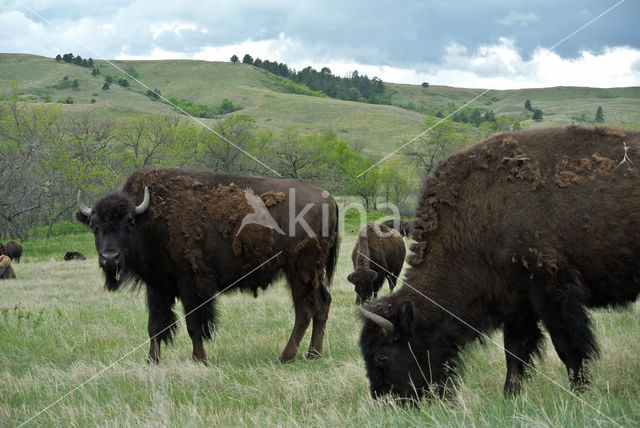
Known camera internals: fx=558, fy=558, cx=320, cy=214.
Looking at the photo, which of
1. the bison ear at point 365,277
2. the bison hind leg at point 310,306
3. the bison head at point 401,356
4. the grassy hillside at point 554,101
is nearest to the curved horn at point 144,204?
the bison hind leg at point 310,306

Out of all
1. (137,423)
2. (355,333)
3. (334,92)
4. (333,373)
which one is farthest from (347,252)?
(334,92)

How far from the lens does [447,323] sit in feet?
16.2

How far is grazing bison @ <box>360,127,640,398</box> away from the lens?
4699 mm

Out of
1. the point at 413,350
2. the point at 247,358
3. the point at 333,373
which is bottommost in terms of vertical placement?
the point at 247,358

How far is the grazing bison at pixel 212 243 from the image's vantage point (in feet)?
24.8

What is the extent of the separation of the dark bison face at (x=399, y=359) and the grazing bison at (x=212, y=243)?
2.84 meters

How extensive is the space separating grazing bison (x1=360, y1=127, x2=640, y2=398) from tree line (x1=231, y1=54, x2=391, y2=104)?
166928 millimetres

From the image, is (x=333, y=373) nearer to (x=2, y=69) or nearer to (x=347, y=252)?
(x=347, y=252)

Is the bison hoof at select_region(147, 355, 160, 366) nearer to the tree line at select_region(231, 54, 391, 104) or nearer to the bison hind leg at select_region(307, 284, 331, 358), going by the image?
the bison hind leg at select_region(307, 284, 331, 358)

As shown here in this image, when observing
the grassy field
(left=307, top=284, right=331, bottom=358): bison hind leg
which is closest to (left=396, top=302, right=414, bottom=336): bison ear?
the grassy field

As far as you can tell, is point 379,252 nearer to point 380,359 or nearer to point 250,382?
point 250,382

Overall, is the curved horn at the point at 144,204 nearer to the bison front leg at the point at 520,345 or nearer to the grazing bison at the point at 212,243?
the grazing bison at the point at 212,243

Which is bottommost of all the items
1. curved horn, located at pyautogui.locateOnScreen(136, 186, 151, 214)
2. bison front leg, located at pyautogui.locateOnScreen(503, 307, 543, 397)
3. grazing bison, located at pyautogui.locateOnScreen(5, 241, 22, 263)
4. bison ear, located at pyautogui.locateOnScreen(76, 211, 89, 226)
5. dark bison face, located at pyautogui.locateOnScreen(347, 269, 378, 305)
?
grazing bison, located at pyautogui.locateOnScreen(5, 241, 22, 263)

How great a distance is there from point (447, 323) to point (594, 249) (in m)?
1.39
